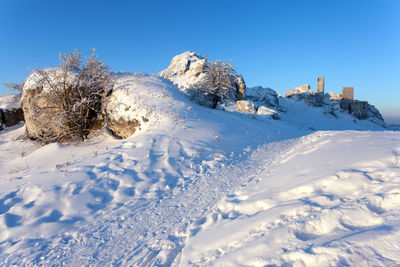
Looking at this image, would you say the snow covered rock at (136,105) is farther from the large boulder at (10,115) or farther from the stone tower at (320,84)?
the stone tower at (320,84)

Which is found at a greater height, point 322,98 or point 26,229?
point 322,98

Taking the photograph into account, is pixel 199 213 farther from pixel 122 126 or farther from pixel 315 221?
pixel 122 126

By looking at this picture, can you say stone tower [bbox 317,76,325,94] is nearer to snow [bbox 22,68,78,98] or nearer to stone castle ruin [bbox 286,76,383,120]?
stone castle ruin [bbox 286,76,383,120]

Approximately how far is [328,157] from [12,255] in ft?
20.6

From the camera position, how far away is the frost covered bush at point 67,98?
9867 mm

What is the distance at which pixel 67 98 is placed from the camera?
33.5ft

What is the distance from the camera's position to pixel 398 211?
6.69 feet

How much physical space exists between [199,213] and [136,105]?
7.51m

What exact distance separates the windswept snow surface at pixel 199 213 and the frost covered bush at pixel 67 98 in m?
5.23

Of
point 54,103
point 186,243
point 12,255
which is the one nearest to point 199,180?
point 186,243

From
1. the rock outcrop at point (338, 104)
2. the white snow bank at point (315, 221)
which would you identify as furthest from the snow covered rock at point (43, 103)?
the rock outcrop at point (338, 104)

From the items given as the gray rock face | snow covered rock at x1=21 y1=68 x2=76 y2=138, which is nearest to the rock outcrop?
the gray rock face

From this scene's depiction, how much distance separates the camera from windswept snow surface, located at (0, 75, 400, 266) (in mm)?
2037

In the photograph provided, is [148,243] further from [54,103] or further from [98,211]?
[54,103]
